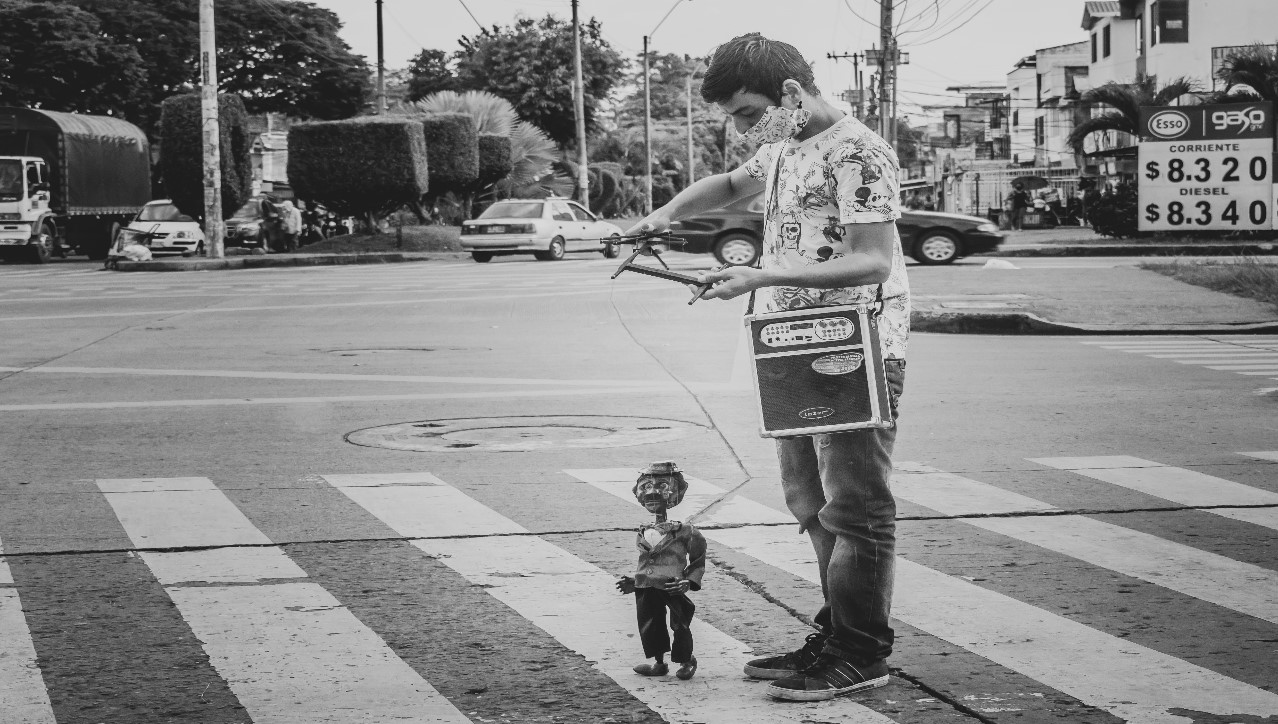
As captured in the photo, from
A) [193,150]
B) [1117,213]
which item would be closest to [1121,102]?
[1117,213]

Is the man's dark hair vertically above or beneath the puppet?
above

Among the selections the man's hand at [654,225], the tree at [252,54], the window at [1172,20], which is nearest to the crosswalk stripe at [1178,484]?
the man's hand at [654,225]

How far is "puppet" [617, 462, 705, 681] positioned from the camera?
154 inches

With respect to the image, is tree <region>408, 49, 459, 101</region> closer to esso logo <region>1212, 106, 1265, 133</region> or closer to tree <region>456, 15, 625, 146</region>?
tree <region>456, 15, 625, 146</region>

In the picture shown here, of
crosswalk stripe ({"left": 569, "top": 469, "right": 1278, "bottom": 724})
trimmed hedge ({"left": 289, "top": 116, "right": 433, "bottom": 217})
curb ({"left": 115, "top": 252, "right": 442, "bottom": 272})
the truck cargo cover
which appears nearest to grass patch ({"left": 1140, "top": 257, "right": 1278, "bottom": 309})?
crosswalk stripe ({"left": 569, "top": 469, "right": 1278, "bottom": 724})

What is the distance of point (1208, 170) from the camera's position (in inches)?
1140

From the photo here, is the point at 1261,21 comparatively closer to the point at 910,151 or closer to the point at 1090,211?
the point at 1090,211

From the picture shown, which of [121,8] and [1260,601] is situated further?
[121,8]

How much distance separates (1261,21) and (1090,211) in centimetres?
1783

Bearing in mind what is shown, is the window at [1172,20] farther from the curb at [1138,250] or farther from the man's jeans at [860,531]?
the man's jeans at [860,531]

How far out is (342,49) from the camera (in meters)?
57.4

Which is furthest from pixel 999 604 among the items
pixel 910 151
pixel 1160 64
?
pixel 910 151

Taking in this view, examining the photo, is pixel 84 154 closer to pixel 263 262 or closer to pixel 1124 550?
pixel 263 262

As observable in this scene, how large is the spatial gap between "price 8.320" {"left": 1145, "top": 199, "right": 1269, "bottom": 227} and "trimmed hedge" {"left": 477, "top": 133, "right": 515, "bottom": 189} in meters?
20.0
